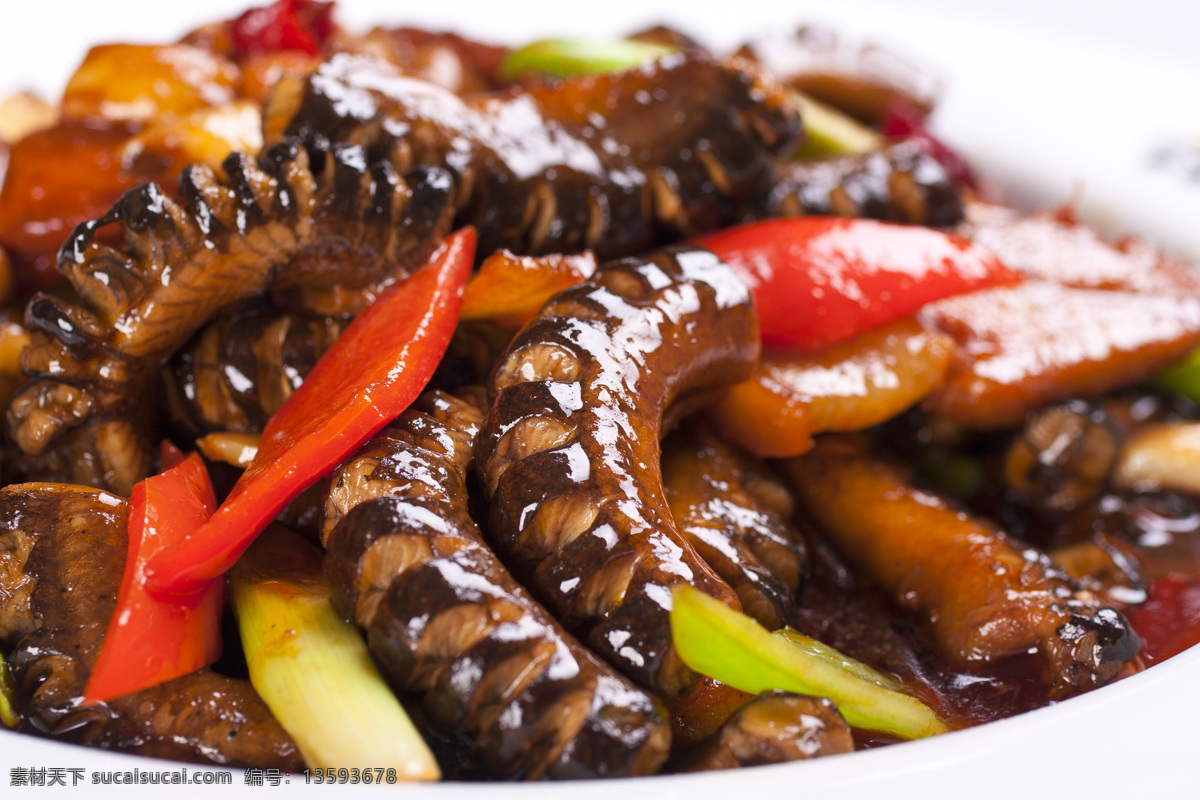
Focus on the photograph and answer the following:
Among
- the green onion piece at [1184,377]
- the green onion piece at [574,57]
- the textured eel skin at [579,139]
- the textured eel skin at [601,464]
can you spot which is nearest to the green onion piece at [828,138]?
the green onion piece at [574,57]

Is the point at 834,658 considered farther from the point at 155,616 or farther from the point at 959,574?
the point at 155,616

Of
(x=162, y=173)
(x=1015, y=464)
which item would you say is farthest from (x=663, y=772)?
(x=162, y=173)

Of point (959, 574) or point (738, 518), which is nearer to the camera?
point (738, 518)

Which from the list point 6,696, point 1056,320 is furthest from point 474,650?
point 1056,320

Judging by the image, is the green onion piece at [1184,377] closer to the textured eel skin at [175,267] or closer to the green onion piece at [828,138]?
the green onion piece at [828,138]

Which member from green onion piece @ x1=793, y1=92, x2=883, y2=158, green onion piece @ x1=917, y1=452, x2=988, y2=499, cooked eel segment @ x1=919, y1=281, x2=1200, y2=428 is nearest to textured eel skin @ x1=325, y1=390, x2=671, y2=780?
cooked eel segment @ x1=919, y1=281, x2=1200, y2=428

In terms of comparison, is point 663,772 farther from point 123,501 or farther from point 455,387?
point 123,501
